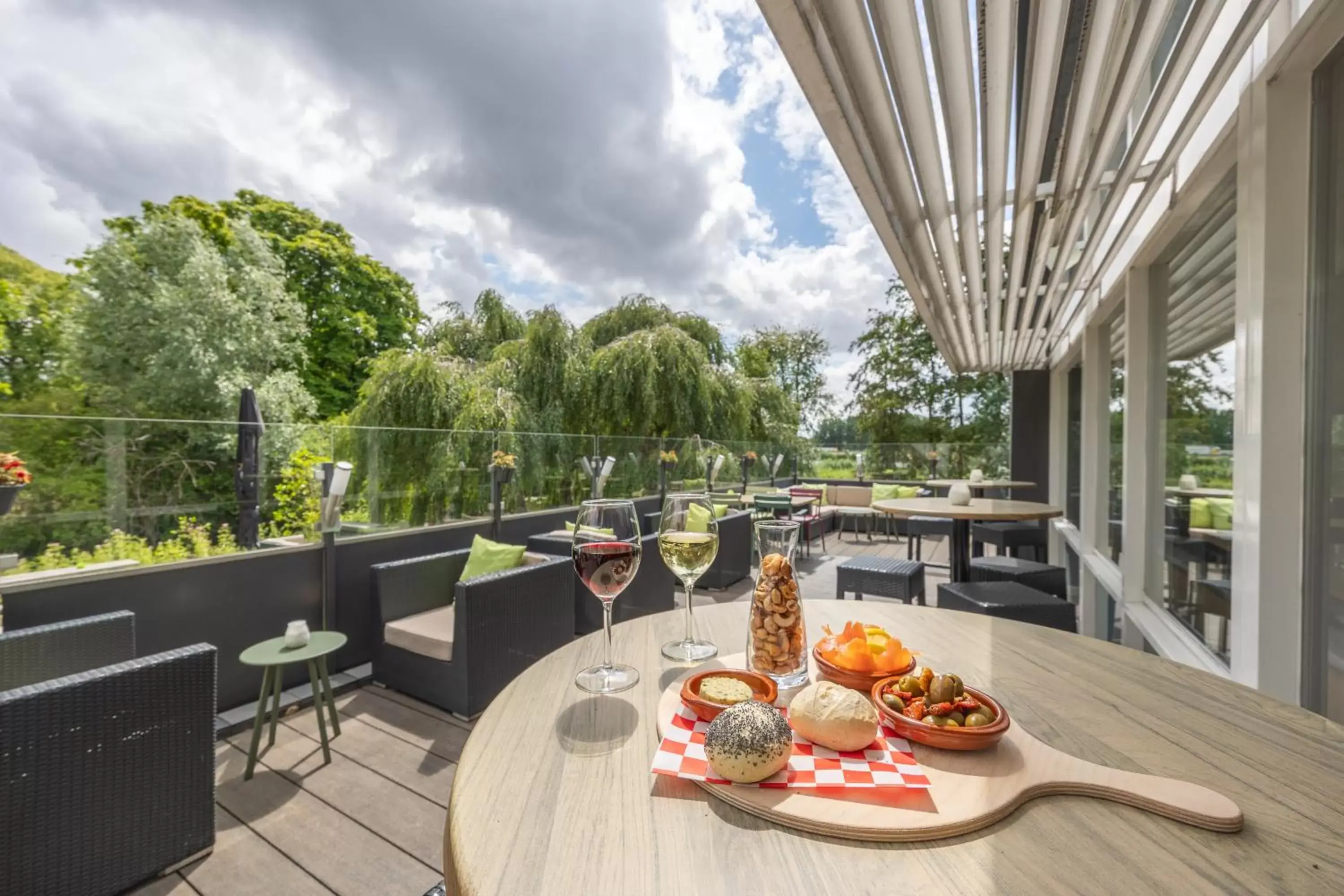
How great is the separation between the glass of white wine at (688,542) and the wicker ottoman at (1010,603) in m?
1.49

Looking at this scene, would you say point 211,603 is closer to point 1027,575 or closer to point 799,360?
point 1027,575

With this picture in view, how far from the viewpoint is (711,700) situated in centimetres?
67

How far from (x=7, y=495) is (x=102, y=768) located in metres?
1.73

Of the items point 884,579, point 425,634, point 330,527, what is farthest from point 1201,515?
point 330,527

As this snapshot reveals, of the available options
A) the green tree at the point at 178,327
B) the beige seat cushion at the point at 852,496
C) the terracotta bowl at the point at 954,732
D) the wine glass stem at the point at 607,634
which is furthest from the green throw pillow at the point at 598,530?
the green tree at the point at 178,327

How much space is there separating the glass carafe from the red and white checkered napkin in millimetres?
137

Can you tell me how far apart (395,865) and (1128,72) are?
299 centimetres

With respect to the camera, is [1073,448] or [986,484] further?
[986,484]

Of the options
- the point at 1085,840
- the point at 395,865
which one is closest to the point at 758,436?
the point at 395,865

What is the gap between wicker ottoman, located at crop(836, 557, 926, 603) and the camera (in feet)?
10.8

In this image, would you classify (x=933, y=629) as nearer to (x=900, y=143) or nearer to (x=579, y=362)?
(x=900, y=143)

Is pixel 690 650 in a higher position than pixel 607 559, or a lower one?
lower

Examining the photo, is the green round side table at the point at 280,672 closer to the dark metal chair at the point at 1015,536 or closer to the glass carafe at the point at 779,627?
the glass carafe at the point at 779,627

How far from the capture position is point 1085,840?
1.54 ft
